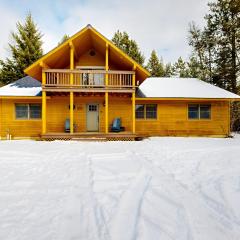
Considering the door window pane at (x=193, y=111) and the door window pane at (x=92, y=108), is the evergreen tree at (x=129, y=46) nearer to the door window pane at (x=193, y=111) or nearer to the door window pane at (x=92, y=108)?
the door window pane at (x=193, y=111)

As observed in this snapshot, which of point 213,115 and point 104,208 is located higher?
point 213,115

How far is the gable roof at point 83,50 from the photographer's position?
13.5 metres

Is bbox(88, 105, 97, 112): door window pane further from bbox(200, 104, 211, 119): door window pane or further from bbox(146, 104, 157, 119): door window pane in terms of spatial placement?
bbox(200, 104, 211, 119): door window pane

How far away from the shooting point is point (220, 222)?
121 inches

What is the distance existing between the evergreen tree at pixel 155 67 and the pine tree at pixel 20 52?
60.3 ft

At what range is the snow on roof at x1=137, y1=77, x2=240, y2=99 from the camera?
16.0m

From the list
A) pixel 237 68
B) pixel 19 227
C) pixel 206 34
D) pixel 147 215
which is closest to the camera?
pixel 19 227

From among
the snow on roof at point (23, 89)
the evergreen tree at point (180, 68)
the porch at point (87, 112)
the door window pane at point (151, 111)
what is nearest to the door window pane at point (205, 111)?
the door window pane at point (151, 111)

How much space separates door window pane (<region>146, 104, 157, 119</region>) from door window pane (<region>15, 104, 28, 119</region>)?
852 cm

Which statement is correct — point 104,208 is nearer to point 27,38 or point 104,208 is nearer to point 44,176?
point 44,176

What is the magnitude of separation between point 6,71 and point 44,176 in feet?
91.4

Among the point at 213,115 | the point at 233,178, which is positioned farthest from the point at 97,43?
the point at 233,178

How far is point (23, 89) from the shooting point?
15.7 meters

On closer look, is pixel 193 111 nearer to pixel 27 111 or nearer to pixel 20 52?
pixel 27 111
